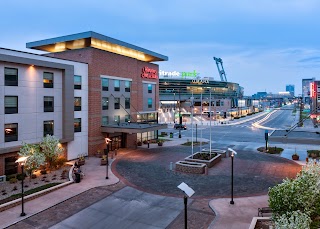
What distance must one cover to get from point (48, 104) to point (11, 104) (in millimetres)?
4809

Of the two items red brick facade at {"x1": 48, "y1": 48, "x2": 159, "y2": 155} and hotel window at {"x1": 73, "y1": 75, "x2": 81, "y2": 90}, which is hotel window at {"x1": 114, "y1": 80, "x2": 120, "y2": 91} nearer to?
red brick facade at {"x1": 48, "y1": 48, "x2": 159, "y2": 155}

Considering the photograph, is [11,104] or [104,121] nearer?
[11,104]

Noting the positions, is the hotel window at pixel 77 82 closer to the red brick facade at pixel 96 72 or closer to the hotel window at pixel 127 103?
the red brick facade at pixel 96 72

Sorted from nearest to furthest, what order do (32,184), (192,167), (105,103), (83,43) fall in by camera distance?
(32,184), (192,167), (83,43), (105,103)

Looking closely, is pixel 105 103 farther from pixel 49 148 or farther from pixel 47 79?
pixel 49 148

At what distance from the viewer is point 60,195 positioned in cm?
2259

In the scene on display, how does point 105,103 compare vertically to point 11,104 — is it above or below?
above

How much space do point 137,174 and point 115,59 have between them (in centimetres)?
2111

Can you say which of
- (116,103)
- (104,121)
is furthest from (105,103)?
(104,121)

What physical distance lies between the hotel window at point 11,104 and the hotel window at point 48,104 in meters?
3.75

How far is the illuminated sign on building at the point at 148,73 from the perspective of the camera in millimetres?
50075

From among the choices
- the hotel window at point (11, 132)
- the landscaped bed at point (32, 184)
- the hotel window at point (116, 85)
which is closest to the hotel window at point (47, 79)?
the hotel window at point (11, 132)

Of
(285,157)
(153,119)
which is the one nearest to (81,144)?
(153,119)

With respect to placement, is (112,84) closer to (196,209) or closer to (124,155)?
(124,155)
